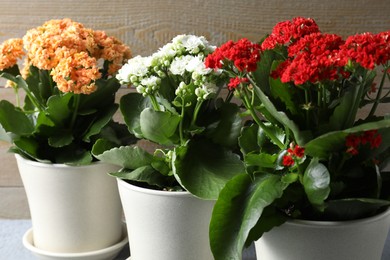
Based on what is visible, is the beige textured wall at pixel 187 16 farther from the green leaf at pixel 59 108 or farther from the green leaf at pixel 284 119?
the green leaf at pixel 284 119

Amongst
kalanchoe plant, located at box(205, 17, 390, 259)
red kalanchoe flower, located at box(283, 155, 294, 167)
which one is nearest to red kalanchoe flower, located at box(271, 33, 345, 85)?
kalanchoe plant, located at box(205, 17, 390, 259)

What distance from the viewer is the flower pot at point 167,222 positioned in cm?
103

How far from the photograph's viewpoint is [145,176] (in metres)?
1.05

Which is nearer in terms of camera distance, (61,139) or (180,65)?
(180,65)

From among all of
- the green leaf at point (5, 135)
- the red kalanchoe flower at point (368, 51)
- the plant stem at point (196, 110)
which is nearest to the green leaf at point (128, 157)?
the plant stem at point (196, 110)

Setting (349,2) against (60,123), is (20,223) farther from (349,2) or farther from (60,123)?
(349,2)

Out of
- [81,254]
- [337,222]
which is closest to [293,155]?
[337,222]

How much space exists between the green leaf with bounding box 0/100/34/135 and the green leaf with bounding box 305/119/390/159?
60 centimetres

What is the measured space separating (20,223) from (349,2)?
0.95 m

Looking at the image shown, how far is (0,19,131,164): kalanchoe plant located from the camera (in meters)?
1.13

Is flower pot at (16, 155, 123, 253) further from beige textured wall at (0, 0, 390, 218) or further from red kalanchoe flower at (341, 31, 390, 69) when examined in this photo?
red kalanchoe flower at (341, 31, 390, 69)

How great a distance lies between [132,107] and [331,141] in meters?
0.45

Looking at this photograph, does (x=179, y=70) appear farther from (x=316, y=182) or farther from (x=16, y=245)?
(x=16, y=245)

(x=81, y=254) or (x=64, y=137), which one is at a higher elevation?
(x=64, y=137)
